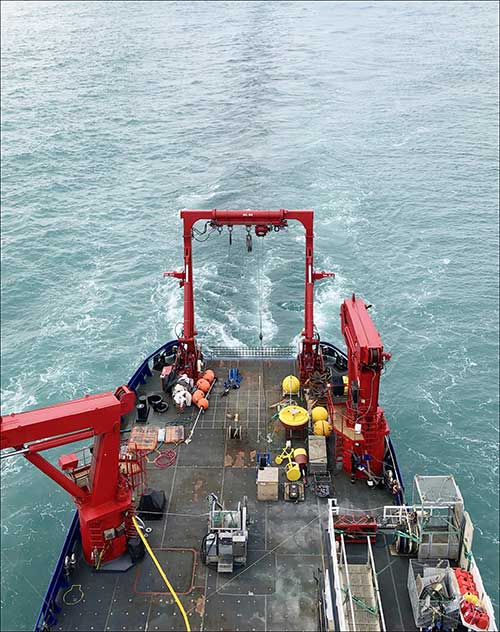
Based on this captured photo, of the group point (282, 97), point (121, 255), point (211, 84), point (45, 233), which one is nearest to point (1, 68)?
point (211, 84)

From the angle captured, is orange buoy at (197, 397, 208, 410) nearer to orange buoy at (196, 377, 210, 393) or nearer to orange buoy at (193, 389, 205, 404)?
orange buoy at (193, 389, 205, 404)

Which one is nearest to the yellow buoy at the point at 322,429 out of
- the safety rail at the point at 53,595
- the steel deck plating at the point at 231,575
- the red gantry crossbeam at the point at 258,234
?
the steel deck plating at the point at 231,575

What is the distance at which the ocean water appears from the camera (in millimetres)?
42500

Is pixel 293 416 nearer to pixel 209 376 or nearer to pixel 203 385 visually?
pixel 203 385

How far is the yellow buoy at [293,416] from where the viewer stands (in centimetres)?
2794

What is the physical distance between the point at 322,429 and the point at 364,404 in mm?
3312

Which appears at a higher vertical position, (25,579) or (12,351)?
(12,351)

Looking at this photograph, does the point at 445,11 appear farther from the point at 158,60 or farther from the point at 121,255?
the point at 121,255

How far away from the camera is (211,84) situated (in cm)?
10356

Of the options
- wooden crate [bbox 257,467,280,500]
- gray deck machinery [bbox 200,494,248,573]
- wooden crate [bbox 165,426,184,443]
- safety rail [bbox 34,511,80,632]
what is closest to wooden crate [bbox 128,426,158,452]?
wooden crate [bbox 165,426,184,443]

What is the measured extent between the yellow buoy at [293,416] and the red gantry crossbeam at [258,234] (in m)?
4.44

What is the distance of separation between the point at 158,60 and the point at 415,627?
4648 inches

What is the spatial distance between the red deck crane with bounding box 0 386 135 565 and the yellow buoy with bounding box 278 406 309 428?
7911 millimetres

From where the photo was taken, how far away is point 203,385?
3188 cm
